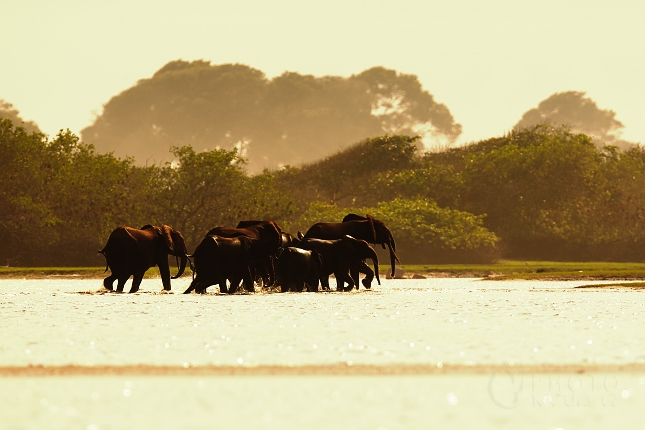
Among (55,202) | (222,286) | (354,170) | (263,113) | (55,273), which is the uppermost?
(263,113)

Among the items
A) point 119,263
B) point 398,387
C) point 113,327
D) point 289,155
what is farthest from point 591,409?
point 289,155

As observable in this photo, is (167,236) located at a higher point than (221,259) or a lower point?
higher

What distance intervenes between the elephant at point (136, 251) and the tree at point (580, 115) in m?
117

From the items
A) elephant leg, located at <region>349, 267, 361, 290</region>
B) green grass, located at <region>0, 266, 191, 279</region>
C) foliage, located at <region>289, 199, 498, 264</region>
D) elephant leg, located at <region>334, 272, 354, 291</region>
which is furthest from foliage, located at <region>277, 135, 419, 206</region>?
elephant leg, located at <region>334, 272, 354, 291</region>

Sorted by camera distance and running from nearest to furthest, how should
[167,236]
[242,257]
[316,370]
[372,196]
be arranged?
[316,370], [242,257], [167,236], [372,196]

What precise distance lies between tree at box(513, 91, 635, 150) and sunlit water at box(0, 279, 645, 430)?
122593 mm

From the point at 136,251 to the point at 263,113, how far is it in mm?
101043

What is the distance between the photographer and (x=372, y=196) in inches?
2341

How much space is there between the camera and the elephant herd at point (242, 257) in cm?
2030

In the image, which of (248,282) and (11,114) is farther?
(11,114)

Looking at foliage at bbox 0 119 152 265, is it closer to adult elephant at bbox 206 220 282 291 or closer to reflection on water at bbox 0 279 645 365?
adult elephant at bbox 206 220 282 291

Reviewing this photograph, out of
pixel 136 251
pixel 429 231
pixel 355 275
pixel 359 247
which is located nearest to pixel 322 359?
pixel 136 251

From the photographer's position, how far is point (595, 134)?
13525 cm

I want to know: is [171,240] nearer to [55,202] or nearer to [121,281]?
[121,281]
